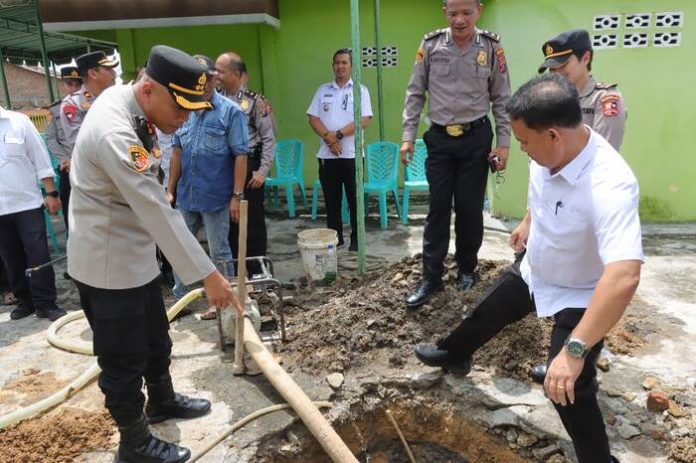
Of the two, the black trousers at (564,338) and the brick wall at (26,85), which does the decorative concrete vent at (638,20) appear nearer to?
the black trousers at (564,338)

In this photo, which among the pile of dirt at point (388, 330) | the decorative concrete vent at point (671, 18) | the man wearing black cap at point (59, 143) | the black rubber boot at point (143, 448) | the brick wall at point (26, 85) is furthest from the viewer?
the brick wall at point (26, 85)

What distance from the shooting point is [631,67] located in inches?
235

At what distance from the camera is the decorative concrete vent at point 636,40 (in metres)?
5.87

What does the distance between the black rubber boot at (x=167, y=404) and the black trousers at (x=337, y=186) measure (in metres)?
2.98

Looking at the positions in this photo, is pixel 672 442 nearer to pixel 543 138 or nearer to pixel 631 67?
pixel 543 138

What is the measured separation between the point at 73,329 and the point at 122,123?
102 inches

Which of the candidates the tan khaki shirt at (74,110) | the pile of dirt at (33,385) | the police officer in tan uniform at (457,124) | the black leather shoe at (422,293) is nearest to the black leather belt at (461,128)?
the police officer in tan uniform at (457,124)

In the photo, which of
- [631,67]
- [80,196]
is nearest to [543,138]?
[80,196]

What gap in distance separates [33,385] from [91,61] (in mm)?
2589

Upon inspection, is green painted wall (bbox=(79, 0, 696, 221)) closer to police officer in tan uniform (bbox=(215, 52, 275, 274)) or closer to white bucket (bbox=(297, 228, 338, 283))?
white bucket (bbox=(297, 228, 338, 283))

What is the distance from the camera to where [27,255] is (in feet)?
14.3

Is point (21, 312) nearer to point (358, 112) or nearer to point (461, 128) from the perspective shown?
point (358, 112)

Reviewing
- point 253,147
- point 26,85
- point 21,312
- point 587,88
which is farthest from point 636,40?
point 26,85

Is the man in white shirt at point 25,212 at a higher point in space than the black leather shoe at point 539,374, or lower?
higher
